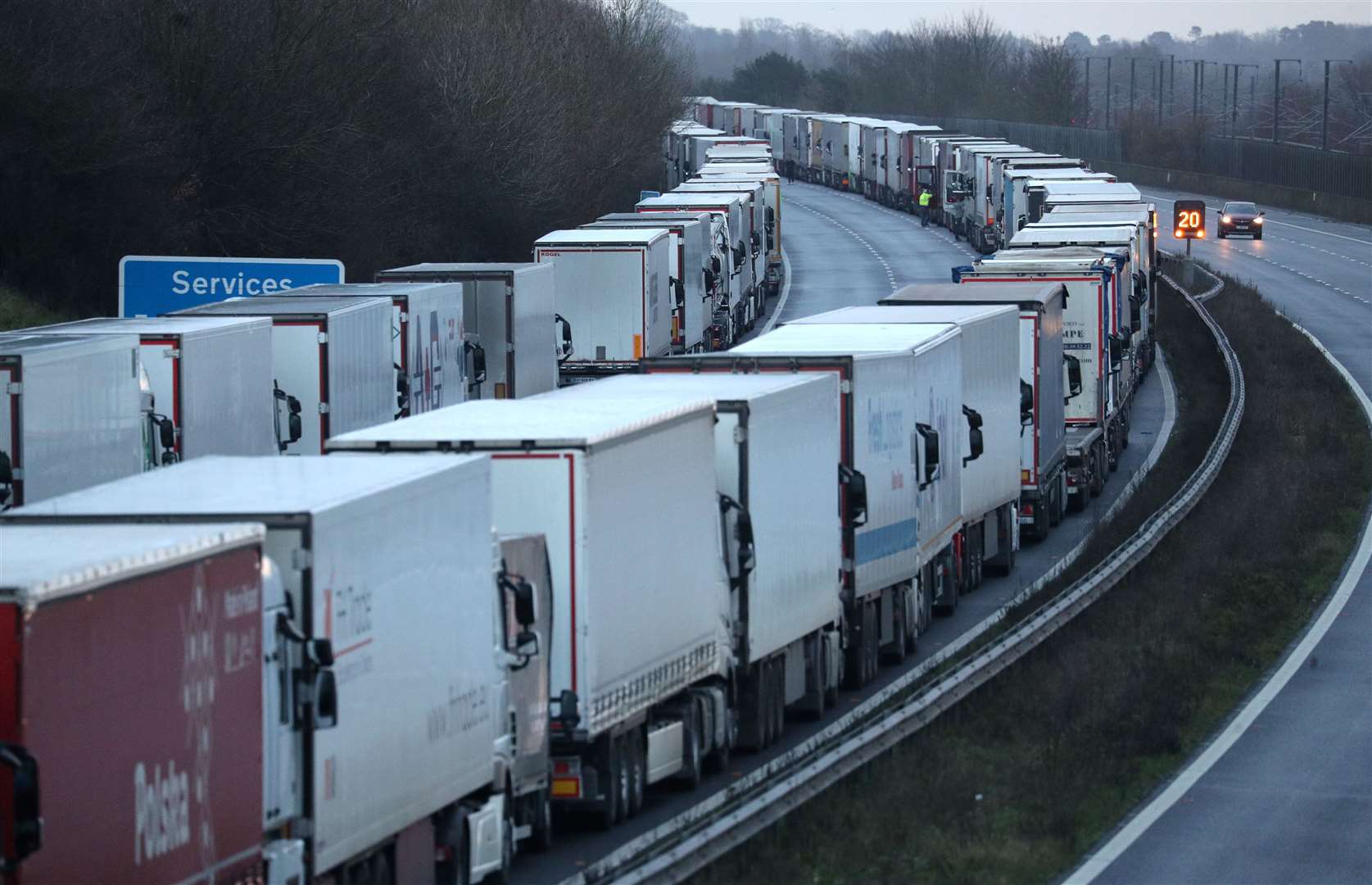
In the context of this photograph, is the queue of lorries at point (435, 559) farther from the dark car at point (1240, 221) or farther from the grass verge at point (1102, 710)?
the dark car at point (1240, 221)

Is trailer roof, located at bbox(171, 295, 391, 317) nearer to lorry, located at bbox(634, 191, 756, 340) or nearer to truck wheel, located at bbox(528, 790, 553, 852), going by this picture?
truck wheel, located at bbox(528, 790, 553, 852)

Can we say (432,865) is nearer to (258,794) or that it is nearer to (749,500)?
(258,794)

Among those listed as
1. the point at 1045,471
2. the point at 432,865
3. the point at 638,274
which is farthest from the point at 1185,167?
the point at 432,865

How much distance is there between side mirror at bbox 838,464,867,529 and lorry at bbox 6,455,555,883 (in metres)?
6.33

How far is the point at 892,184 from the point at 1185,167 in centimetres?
3952

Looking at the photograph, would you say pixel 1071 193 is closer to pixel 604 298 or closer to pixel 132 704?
pixel 604 298

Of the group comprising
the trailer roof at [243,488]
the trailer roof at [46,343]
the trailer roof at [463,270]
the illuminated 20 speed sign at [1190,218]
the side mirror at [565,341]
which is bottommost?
the side mirror at [565,341]

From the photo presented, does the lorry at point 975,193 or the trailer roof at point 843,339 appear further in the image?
the lorry at point 975,193

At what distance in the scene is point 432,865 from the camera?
13.1 meters

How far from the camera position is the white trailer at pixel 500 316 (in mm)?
34656

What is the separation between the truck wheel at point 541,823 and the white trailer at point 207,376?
801 centimetres

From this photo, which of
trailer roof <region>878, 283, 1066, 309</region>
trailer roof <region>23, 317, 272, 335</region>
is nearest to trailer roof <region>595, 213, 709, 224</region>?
trailer roof <region>878, 283, 1066, 309</region>

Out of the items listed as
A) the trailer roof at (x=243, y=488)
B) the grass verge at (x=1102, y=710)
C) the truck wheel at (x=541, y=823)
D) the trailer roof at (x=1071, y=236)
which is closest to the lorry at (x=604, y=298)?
the trailer roof at (x=1071, y=236)

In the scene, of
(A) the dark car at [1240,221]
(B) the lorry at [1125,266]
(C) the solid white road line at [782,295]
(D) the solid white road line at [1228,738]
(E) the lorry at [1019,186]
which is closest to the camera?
(D) the solid white road line at [1228,738]
